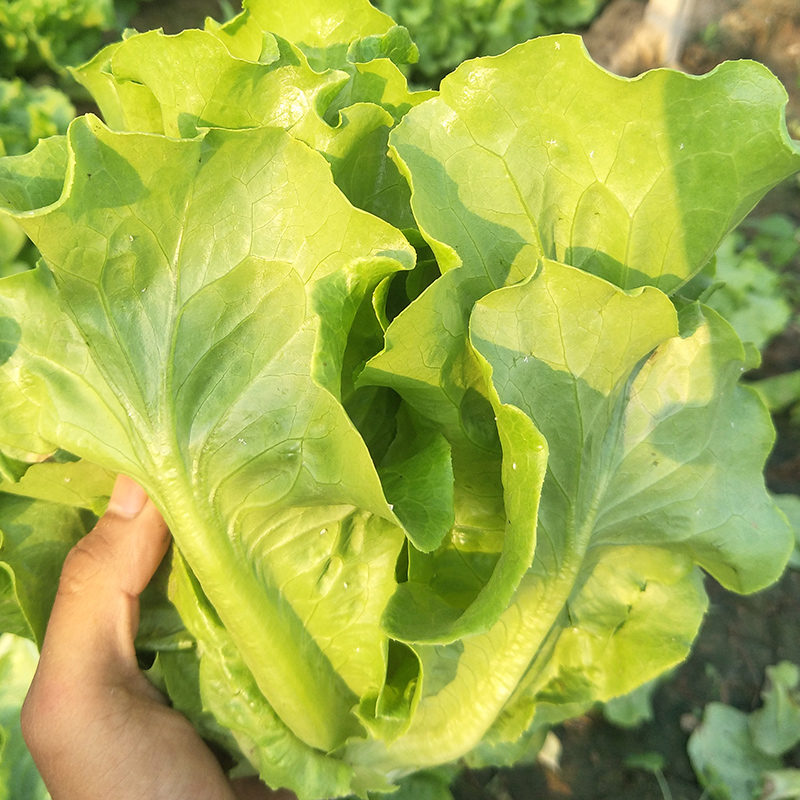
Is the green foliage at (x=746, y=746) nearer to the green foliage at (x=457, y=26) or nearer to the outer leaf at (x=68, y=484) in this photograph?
the outer leaf at (x=68, y=484)

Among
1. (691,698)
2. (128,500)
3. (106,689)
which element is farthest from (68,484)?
(691,698)

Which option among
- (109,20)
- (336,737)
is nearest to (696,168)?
(336,737)

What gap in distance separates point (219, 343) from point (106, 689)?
1057 millimetres

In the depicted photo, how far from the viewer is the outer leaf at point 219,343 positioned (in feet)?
4.17

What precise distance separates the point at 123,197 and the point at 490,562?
1145 millimetres

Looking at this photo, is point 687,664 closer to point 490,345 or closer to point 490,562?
point 490,562

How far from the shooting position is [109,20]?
17.1ft

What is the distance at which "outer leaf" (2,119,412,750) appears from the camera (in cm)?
127

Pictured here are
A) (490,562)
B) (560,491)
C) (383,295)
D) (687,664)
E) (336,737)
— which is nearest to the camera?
(383,295)

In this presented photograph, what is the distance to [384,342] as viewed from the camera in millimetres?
1369

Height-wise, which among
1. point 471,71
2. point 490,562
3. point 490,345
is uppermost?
point 471,71

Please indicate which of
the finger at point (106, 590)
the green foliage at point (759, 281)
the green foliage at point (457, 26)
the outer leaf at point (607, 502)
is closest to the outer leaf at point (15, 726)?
the finger at point (106, 590)

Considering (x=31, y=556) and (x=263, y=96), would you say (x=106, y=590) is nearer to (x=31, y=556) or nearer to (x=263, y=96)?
(x=31, y=556)

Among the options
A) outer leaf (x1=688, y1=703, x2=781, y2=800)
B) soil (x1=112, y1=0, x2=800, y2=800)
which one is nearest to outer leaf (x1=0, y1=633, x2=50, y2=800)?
soil (x1=112, y1=0, x2=800, y2=800)
